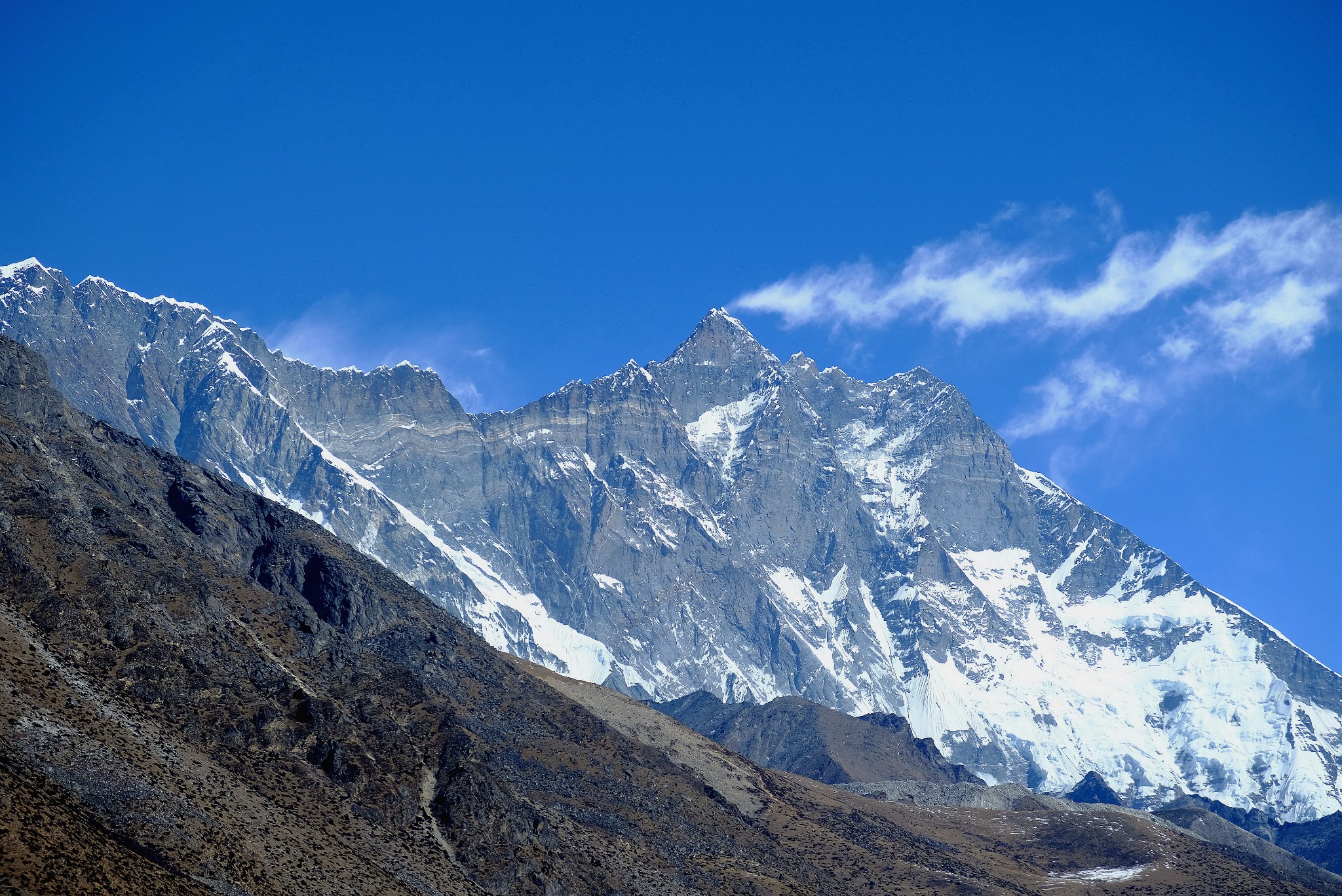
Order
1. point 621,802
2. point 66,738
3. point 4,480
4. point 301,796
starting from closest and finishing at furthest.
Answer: point 66,738 < point 301,796 < point 4,480 < point 621,802

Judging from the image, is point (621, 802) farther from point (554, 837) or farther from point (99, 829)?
point (99, 829)

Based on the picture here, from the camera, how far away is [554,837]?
163625mm

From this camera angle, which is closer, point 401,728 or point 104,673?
point 104,673

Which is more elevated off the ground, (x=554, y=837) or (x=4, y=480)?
(x=4, y=480)

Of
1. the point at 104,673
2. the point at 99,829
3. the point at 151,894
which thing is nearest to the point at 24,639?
the point at 104,673

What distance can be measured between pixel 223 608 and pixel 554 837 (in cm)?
4262

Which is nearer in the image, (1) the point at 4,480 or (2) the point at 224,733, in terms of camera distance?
(2) the point at 224,733

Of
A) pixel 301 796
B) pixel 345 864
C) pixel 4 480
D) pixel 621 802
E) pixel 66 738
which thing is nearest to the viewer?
pixel 66 738

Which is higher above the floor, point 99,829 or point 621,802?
point 621,802

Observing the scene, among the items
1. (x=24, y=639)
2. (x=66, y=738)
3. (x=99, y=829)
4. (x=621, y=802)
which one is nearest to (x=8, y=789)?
(x=99, y=829)

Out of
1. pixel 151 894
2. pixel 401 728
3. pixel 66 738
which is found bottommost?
pixel 151 894

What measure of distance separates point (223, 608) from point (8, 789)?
63.2 metres

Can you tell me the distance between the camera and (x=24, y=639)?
13088 cm

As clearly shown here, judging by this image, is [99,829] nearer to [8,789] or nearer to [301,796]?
[8,789]
